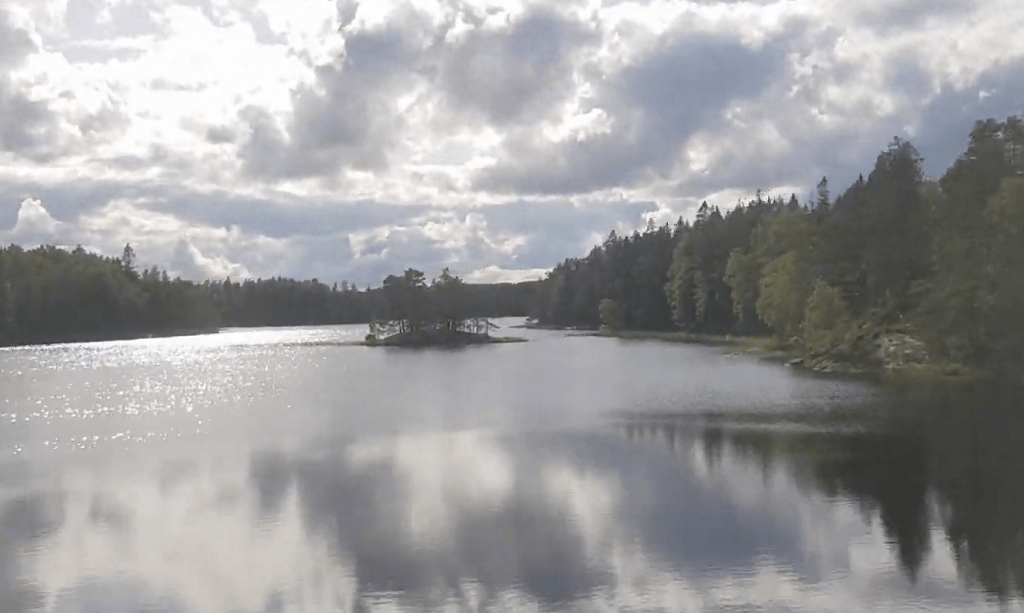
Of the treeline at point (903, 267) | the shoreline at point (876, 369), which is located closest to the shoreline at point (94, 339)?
the treeline at point (903, 267)

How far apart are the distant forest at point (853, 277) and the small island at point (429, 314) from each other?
2.18 feet

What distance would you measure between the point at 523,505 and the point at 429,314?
115 metres

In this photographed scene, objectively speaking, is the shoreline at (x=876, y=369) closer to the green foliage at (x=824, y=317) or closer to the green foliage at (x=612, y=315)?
the green foliage at (x=824, y=317)

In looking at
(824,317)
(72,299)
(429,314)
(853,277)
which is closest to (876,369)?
(824,317)

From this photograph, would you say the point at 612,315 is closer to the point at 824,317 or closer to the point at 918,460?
the point at 824,317

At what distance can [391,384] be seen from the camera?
69.8m

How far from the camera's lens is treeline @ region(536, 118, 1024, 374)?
57.4 meters

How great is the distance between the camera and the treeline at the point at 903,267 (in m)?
57.4

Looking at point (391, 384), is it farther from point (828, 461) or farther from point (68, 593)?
point (68, 593)

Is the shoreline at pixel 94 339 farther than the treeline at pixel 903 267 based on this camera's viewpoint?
Yes

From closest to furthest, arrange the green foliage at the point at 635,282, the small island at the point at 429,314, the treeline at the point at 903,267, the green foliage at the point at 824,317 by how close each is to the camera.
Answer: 1. the treeline at the point at 903,267
2. the green foliage at the point at 824,317
3. the small island at the point at 429,314
4. the green foliage at the point at 635,282

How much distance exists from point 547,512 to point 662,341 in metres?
103

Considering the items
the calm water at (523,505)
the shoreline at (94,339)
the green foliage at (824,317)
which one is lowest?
the calm water at (523,505)

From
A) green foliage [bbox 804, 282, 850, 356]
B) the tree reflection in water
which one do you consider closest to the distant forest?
green foliage [bbox 804, 282, 850, 356]
